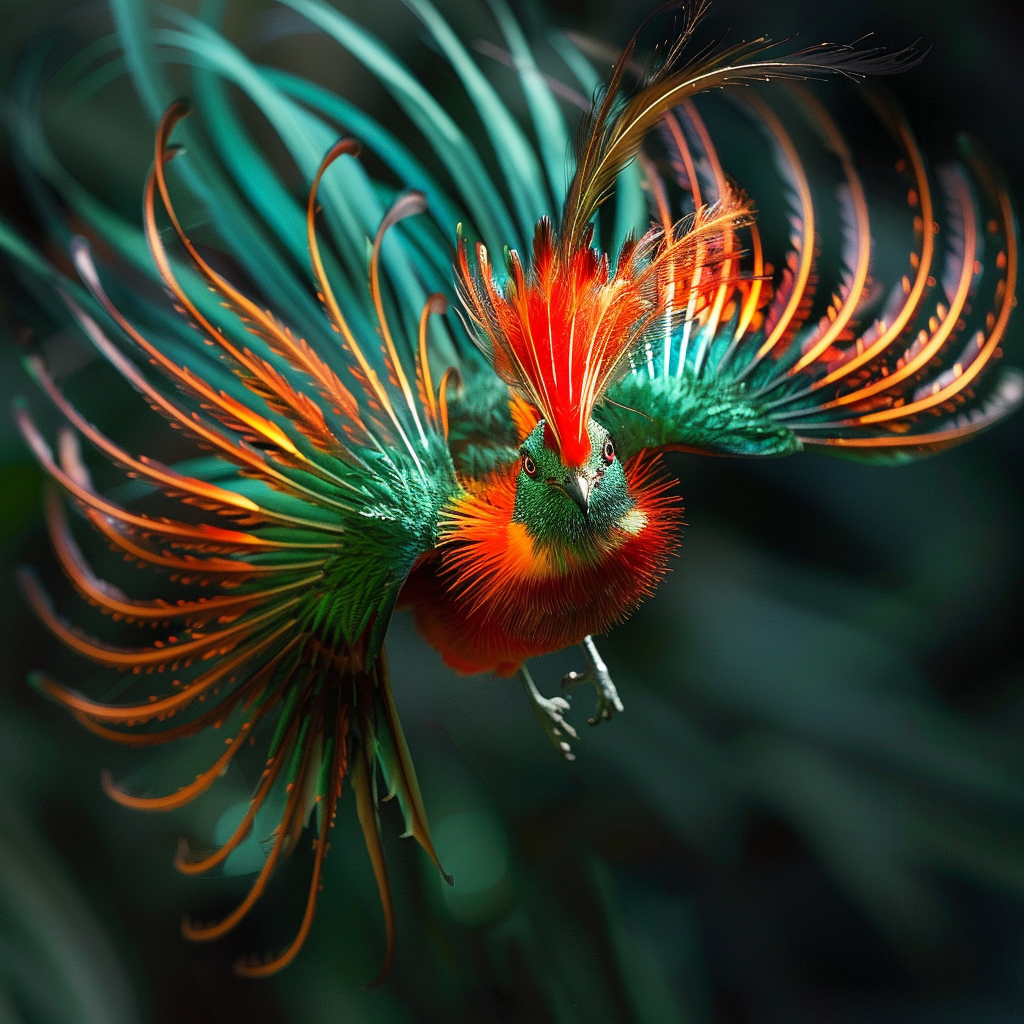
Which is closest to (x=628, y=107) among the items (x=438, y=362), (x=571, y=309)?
(x=571, y=309)

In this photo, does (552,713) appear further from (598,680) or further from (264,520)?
(264,520)

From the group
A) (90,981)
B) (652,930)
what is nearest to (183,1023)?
(90,981)

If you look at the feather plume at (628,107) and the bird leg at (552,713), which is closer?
the feather plume at (628,107)

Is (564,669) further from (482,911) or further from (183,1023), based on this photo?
(183,1023)

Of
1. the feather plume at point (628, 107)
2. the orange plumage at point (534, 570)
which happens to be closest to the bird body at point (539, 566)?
the orange plumage at point (534, 570)

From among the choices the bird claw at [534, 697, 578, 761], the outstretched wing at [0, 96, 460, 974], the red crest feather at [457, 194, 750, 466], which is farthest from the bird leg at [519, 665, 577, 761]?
the red crest feather at [457, 194, 750, 466]

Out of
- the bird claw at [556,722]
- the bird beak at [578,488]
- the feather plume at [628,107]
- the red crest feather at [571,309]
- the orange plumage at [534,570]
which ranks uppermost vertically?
the feather plume at [628,107]

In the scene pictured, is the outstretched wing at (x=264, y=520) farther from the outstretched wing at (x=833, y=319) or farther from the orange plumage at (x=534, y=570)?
the outstretched wing at (x=833, y=319)
